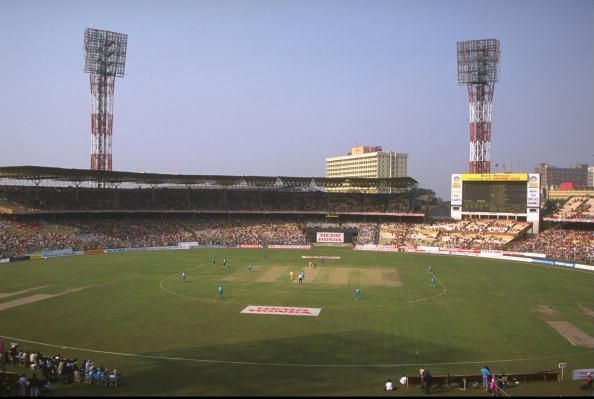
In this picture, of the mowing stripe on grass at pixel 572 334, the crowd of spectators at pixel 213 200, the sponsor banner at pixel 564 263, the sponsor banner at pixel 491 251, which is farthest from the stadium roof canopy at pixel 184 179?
the mowing stripe on grass at pixel 572 334

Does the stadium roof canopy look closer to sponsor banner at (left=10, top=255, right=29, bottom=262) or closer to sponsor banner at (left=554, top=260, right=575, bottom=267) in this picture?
sponsor banner at (left=10, top=255, right=29, bottom=262)

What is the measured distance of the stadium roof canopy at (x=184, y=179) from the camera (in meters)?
73.6

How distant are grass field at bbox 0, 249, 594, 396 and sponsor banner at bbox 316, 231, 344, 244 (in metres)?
29.0

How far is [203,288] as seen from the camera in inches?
1743

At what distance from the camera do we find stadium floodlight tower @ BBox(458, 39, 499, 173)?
85562 millimetres

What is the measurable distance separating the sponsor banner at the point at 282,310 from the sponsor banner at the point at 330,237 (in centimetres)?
4967

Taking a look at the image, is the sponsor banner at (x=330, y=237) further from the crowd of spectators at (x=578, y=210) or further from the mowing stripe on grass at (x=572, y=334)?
the mowing stripe on grass at (x=572, y=334)

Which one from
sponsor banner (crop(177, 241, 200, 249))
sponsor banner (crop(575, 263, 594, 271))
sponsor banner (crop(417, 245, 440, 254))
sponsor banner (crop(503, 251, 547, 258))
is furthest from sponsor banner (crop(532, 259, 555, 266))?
sponsor banner (crop(177, 241, 200, 249))

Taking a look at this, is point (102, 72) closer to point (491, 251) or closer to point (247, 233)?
point (247, 233)

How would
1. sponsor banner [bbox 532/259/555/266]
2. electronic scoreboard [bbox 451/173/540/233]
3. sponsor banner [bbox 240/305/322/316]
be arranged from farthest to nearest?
electronic scoreboard [bbox 451/173/540/233] < sponsor banner [bbox 532/259/555/266] < sponsor banner [bbox 240/305/322/316]

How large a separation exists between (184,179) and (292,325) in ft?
199

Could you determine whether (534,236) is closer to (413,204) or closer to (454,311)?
(413,204)

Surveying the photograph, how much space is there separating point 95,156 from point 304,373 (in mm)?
74421

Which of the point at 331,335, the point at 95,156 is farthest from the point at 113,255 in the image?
the point at 331,335
